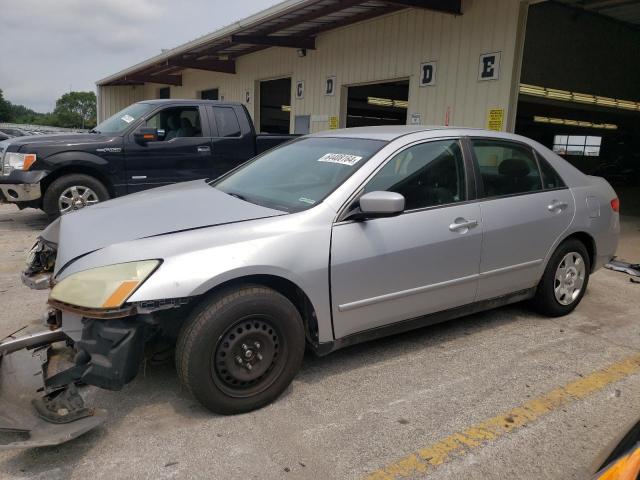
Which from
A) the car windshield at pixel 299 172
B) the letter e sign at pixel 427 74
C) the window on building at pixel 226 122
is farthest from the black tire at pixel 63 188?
the letter e sign at pixel 427 74

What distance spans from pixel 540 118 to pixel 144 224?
22.1 m

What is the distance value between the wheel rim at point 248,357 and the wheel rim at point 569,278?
2.75 metres

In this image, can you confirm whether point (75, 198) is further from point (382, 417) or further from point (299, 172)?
point (382, 417)

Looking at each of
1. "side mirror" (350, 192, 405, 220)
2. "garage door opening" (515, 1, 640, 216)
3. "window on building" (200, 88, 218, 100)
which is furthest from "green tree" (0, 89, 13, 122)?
"side mirror" (350, 192, 405, 220)

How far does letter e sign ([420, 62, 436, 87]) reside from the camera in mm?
9352

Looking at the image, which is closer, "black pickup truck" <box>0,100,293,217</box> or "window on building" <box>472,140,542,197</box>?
"window on building" <box>472,140,542,197</box>

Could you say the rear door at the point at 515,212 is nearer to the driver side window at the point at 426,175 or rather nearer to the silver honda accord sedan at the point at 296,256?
the silver honda accord sedan at the point at 296,256

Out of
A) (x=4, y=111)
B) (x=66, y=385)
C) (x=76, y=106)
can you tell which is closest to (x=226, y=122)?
(x=66, y=385)

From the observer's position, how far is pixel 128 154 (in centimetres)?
770

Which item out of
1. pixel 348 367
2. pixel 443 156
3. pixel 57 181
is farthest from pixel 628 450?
pixel 57 181

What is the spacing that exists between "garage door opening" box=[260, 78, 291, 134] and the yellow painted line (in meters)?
14.1

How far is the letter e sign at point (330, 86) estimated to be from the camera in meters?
11.9

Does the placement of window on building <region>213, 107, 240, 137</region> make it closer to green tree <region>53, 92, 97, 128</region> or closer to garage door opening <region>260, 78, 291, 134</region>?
garage door opening <region>260, 78, 291, 134</region>

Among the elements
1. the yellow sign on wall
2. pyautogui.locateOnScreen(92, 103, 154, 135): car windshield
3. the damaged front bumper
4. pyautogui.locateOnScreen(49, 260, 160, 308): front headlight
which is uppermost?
the yellow sign on wall
